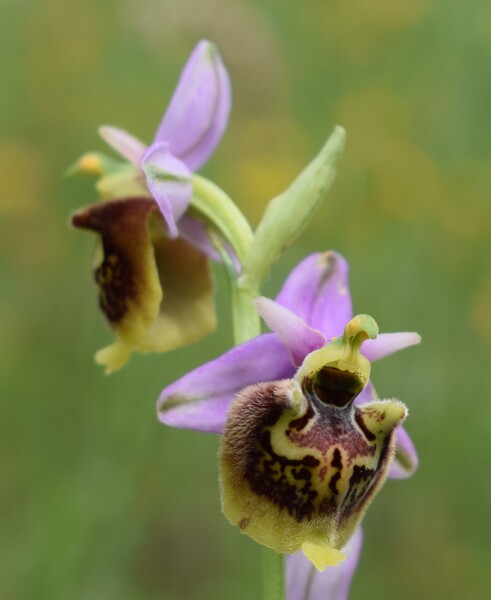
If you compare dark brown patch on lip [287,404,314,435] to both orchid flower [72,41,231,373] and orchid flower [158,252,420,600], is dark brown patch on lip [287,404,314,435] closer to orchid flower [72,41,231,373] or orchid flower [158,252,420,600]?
orchid flower [158,252,420,600]

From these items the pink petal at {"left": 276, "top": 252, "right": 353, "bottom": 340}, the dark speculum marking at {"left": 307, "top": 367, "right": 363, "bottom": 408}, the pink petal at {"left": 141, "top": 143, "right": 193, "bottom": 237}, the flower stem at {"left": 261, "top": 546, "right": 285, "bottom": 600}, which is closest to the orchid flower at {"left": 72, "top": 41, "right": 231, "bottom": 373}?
the pink petal at {"left": 141, "top": 143, "right": 193, "bottom": 237}

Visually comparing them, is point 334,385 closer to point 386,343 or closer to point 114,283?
point 386,343

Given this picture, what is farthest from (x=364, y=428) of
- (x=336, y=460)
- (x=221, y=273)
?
(x=221, y=273)

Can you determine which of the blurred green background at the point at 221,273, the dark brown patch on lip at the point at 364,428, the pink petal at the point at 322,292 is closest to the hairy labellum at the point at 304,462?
the dark brown patch on lip at the point at 364,428

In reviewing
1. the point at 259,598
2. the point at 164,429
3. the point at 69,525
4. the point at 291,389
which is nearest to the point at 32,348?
the point at 164,429

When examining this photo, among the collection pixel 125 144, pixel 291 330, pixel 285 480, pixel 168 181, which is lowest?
pixel 285 480

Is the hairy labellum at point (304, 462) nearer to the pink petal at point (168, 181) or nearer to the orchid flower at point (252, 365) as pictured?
the orchid flower at point (252, 365)

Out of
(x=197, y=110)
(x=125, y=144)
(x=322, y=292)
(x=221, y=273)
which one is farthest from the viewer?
(x=221, y=273)
